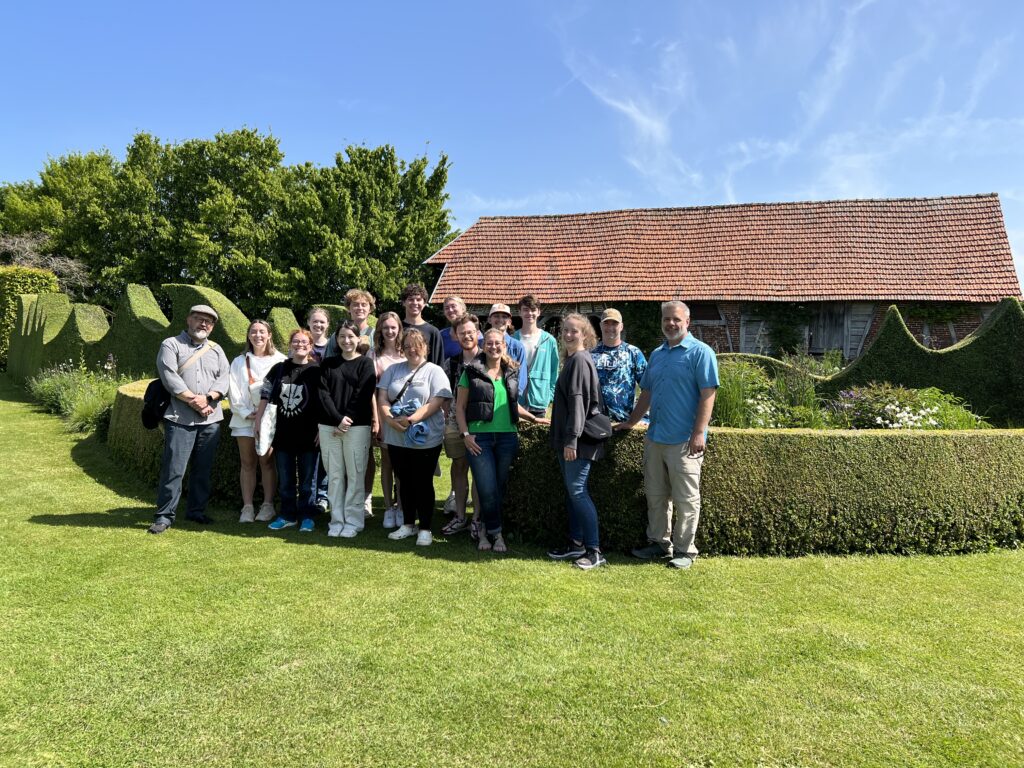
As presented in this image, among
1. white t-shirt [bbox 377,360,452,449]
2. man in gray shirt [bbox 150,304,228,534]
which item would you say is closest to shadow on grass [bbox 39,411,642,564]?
man in gray shirt [bbox 150,304,228,534]

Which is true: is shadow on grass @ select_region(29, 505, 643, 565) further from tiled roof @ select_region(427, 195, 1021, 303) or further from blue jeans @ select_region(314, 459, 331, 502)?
tiled roof @ select_region(427, 195, 1021, 303)

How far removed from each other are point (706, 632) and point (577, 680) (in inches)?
36.7

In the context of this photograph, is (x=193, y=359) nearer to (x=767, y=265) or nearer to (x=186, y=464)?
(x=186, y=464)

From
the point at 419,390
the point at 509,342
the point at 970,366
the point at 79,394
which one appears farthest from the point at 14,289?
the point at 970,366

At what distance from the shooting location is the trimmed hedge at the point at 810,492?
455cm

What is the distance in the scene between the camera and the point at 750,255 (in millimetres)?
16516

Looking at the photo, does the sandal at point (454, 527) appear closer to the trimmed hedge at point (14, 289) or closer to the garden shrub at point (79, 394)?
the garden shrub at point (79, 394)

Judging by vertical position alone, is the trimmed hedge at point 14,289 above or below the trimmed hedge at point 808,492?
above

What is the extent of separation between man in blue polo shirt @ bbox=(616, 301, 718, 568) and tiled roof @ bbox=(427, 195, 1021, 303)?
39.0ft

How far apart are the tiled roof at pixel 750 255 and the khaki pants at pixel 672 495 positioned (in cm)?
1200

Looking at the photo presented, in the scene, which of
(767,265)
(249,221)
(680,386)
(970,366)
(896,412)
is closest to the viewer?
(680,386)

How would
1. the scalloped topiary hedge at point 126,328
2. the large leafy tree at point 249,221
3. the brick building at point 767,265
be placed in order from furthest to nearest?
the large leafy tree at point 249,221 → the brick building at point 767,265 → the scalloped topiary hedge at point 126,328

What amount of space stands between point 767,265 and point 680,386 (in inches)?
540

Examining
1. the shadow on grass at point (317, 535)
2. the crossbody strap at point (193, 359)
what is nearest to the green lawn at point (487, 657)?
the shadow on grass at point (317, 535)
